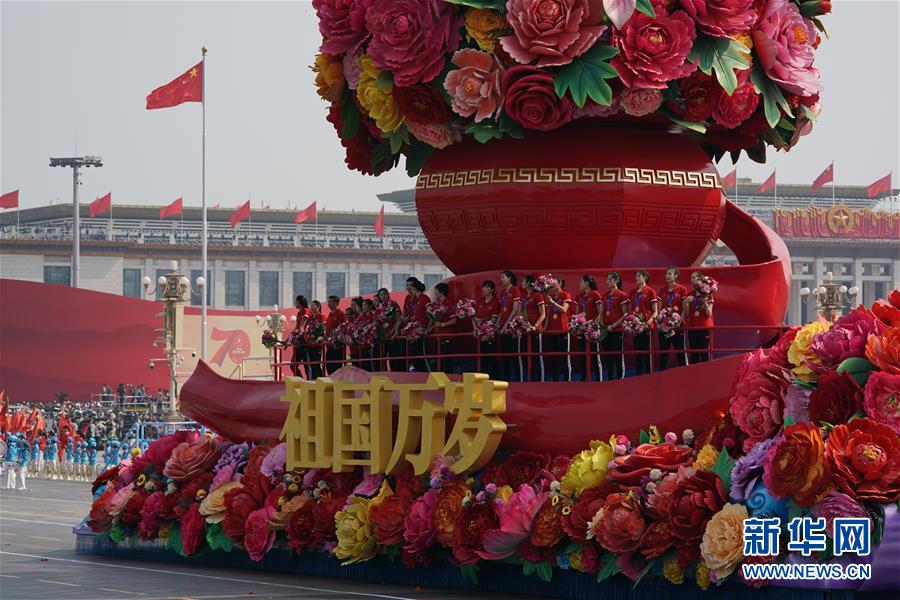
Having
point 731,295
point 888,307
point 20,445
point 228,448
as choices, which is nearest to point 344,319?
point 228,448

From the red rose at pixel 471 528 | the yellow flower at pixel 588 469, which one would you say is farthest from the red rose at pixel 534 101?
the red rose at pixel 471 528

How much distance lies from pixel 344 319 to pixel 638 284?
6.22 meters

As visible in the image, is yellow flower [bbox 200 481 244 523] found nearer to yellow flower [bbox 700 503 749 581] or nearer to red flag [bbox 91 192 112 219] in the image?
yellow flower [bbox 700 503 749 581]

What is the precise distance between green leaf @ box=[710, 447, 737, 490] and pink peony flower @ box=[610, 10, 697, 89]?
5.59m

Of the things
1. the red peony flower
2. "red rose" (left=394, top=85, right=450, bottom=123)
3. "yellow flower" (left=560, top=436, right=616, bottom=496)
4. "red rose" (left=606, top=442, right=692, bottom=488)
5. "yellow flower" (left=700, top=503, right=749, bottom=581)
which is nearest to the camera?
the red peony flower

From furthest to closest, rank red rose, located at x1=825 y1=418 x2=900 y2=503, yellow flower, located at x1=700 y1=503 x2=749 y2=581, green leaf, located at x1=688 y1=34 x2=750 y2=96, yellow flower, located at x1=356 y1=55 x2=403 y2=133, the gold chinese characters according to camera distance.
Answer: yellow flower, located at x1=356 y1=55 x2=403 y2=133, green leaf, located at x1=688 y1=34 x2=750 y2=96, the gold chinese characters, yellow flower, located at x1=700 y1=503 x2=749 y2=581, red rose, located at x1=825 y1=418 x2=900 y2=503

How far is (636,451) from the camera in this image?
836 inches

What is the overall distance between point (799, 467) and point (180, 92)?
1395 inches

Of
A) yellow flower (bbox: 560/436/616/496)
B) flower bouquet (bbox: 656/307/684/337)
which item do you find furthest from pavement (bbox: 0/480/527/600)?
flower bouquet (bbox: 656/307/684/337)

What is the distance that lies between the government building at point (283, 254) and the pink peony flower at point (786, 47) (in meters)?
82.2

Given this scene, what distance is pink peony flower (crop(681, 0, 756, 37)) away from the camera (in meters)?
23.3

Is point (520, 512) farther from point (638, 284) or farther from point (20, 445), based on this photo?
point (20, 445)

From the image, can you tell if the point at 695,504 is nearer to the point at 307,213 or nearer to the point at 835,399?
the point at 835,399

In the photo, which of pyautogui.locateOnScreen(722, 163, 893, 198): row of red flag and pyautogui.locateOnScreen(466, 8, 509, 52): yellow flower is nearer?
pyautogui.locateOnScreen(466, 8, 509, 52): yellow flower
